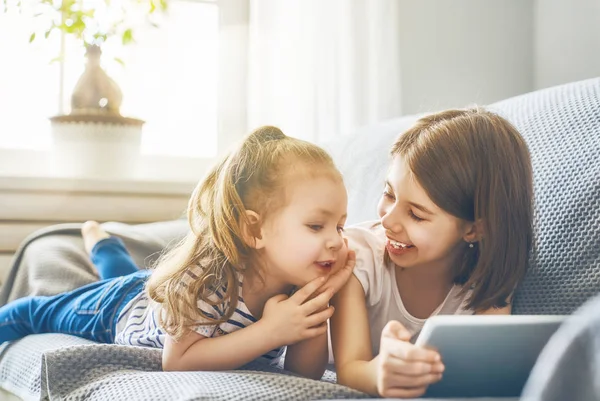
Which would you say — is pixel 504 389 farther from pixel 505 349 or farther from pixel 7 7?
pixel 7 7

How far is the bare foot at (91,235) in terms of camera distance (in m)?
1.92

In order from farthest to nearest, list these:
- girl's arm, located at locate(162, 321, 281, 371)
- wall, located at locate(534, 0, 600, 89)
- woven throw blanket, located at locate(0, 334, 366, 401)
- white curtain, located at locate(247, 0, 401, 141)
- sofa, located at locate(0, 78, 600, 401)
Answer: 1. wall, located at locate(534, 0, 600, 89)
2. white curtain, located at locate(247, 0, 401, 141)
3. girl's arm, located at locate(162, 321, 281, 371)
4. woven throw blanket, located at locate(0, 334, 366, 401)
5. sofa, located at locate(0, 78, 600, 401)

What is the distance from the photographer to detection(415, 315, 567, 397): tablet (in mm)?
792

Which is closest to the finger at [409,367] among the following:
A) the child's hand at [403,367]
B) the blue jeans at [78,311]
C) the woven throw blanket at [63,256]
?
the child's hand at [403,367]

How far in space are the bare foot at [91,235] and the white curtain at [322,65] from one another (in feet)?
2.89

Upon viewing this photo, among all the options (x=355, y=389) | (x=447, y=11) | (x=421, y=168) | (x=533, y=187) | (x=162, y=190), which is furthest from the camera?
(x=447, y=11)

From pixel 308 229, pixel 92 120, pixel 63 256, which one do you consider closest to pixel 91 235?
pixel 63 256

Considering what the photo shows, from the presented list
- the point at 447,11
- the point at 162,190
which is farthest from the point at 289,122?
the point at 447,11

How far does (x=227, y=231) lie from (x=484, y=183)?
1.31 feet

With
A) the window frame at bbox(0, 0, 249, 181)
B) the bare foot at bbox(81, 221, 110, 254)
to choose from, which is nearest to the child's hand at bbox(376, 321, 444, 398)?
the bare foot at bbox(81, 221, 110, 254)

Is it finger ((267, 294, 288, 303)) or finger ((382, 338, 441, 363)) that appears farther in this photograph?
finger ((267, 294, 288, 303))

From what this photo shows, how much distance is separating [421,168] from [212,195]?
0.35 meters

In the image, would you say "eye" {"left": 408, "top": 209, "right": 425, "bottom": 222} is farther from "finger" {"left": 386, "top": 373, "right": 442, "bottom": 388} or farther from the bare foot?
the bare foot

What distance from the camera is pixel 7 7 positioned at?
8.79ft
